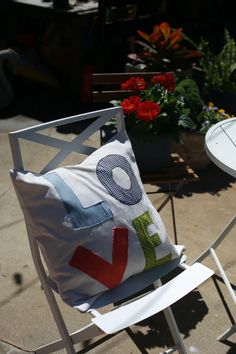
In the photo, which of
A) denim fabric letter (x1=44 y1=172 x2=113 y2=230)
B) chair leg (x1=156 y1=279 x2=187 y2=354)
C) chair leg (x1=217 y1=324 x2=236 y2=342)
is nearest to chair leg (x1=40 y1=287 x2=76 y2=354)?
denim fabric letter (x1=44 y1=172 x2=113 y2=230)

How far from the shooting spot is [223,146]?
2305 mm

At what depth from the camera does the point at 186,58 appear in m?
4.07

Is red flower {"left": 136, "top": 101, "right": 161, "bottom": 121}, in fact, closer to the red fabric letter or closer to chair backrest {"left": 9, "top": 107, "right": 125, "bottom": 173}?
chair backrest {"left": 9, "top": 107, "right": 125, "bottom": 173}

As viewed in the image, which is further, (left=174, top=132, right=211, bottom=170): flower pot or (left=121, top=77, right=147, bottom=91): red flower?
(left=174, top=132, right=211, bottom=170): flower pot

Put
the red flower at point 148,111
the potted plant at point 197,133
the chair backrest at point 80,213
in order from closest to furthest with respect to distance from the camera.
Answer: the chair backrest at point 80,213 < the red flower at point 148,111 < the potted plant at point 197,133

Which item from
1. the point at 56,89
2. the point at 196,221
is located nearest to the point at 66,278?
the point at 196,221

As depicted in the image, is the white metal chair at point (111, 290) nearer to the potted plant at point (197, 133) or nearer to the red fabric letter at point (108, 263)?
the red fabric letter at point (108, 263)

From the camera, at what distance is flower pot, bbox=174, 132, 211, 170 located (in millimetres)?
3615

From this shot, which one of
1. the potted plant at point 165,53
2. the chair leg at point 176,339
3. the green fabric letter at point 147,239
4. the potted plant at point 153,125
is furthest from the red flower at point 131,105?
the potted plant at point 165,53

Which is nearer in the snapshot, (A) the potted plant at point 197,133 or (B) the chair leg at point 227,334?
(B) the chair leg at point 227,334

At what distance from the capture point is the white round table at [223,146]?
2.14 m

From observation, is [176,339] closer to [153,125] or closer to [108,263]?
[108,263]

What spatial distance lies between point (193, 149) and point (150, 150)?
1.07 metres

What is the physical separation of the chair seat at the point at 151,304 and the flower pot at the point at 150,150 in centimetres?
81
